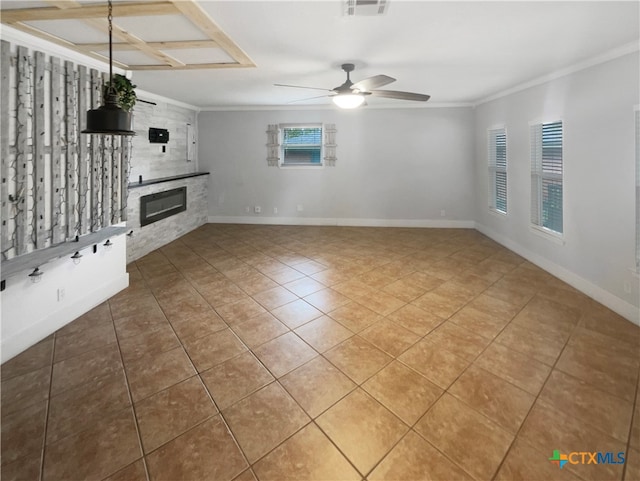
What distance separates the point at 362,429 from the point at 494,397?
3.04 feet

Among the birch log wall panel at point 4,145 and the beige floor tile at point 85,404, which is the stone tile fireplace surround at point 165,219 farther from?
the beige floor tile at point 85,404

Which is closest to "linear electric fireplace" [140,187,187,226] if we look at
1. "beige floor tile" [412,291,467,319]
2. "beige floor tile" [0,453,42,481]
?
A: "beige floor tile" [0,453,42,481]

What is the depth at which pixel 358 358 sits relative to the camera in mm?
2447

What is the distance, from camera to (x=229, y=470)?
60.8 inches

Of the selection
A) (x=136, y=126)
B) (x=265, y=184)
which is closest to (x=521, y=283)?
(x=265, y=184)

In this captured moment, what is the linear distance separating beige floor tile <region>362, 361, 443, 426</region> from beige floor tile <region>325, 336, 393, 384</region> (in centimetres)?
7

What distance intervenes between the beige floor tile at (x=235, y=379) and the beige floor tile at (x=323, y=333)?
0.51m

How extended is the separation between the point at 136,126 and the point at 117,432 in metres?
4.68

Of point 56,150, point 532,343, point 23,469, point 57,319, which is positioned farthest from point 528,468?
point 56,150

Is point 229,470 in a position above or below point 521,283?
below

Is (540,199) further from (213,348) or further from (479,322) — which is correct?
(213,348)

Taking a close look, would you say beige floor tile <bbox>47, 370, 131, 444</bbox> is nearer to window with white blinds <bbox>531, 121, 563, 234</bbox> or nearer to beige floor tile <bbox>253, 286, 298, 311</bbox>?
beige floor tile <bbox>253, 286, 298, 311</bbox>

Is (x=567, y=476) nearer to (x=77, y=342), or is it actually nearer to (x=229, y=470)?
(x=229, y=470)

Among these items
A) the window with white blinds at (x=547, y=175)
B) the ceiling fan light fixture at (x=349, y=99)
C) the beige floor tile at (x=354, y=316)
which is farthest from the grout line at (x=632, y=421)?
the ceiling fan light fixture at (x=349, y=99)
